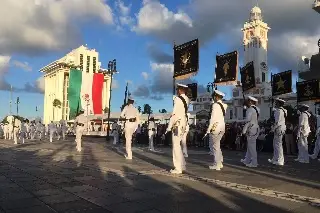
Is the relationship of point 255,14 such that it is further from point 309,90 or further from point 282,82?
point 309,90

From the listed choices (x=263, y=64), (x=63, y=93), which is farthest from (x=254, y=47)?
(x=63, y=93)

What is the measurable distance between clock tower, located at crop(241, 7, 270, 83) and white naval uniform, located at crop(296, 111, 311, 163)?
121 metres

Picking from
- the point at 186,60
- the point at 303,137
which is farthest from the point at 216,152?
the point at 186,60

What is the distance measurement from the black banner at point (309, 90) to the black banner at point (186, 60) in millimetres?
6676

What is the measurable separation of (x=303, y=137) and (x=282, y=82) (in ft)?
29.1

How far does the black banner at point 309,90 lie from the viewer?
20625 millimetres

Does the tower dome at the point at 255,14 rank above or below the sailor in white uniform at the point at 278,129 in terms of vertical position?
above

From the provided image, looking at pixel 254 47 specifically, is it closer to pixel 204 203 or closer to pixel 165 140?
pixel 165 140

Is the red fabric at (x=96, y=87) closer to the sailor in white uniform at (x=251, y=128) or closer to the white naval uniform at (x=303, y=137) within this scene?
the white naval uniform at (x=303, y=137)

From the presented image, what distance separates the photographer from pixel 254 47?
133375mm

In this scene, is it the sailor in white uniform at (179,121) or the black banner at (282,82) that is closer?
the sailor in white uniform at (179,121)

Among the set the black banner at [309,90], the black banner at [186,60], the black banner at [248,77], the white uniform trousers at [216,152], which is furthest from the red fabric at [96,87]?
the white uniform trousers at [216,152]

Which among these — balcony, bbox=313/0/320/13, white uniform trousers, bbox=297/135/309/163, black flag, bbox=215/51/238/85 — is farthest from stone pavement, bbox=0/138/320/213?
balcony, bbox=313/0/320/13

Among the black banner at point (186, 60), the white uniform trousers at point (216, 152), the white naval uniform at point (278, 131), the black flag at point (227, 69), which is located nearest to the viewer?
the white uniform trousers at point (216, 152)
